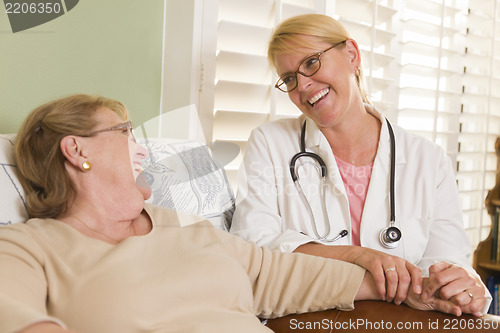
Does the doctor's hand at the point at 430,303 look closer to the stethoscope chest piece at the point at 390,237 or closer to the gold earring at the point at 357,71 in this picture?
the stethoscope chest piece at the point at 390,237

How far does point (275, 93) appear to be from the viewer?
212 centimetres

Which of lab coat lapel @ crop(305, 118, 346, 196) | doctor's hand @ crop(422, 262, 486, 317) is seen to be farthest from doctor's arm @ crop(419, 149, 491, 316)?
lab coat lapel @ crop(305, 118, 346, 196)

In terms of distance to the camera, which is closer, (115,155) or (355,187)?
(115,155)

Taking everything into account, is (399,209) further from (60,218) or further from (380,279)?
(60,218)

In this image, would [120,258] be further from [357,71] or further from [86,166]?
[357,71]

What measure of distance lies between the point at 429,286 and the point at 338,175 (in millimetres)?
514

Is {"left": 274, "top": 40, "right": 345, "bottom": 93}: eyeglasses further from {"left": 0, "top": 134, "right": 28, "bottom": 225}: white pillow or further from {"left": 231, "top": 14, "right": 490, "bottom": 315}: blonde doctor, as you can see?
{"left": 0, "top": 134, "right": 28, "bottom": 225}: white pillow

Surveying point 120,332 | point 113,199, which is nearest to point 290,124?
point 113,199

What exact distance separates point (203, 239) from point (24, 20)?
2.93 ft

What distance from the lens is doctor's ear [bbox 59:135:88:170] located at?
1.10 metres

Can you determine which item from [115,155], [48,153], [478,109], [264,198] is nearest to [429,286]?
[264,198]

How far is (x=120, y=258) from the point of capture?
A: 3.36 feet

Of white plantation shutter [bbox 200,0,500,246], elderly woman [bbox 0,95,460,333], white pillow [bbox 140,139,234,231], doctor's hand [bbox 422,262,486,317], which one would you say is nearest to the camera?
elderly woman [bbox 0,95,460,333]

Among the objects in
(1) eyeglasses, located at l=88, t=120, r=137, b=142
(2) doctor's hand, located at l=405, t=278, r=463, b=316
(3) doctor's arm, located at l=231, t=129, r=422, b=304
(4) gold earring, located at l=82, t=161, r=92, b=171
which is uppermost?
(1) eyeglasses, located at l=88, t=120, r=137, b=142
